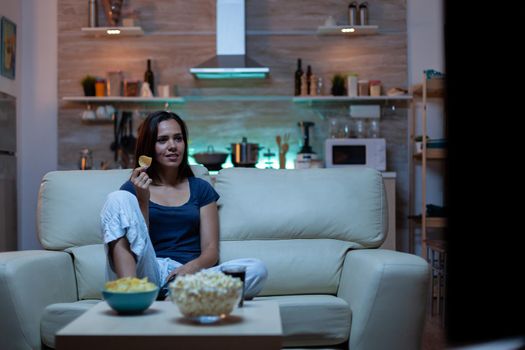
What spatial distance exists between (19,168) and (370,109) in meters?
3.04

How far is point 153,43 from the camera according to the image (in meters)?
5.78

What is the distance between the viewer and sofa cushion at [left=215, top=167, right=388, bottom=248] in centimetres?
271

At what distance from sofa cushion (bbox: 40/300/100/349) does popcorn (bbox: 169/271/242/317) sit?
2.50ft

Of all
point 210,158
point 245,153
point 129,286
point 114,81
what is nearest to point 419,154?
point 245,153

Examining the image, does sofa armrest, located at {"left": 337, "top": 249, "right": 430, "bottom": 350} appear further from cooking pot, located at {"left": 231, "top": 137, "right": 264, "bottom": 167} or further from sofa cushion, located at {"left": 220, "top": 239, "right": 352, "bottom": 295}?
cooking pot, located at {"left": 231, "top": 137, "right": 264, "bottom": 167}

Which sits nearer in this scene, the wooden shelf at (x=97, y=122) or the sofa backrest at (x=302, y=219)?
the sofa backrest at (x=302, y=219)

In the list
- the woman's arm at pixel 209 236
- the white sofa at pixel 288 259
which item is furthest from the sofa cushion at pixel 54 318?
the woman's arm at pixel 209 236

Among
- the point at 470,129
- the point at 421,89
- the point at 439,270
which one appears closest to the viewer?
the point at 470,129

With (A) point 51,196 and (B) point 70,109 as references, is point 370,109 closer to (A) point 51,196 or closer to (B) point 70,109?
(B) point 70,109

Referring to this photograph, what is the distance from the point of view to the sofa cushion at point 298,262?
258 cm

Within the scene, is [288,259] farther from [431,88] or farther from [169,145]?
[431,88]

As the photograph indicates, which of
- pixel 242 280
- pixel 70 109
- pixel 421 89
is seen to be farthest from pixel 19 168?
pixel 242 280

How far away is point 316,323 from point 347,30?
12.6 ft

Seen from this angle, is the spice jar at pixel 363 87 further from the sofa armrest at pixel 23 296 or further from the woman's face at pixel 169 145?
the sofa armrest at pixel 23 296
